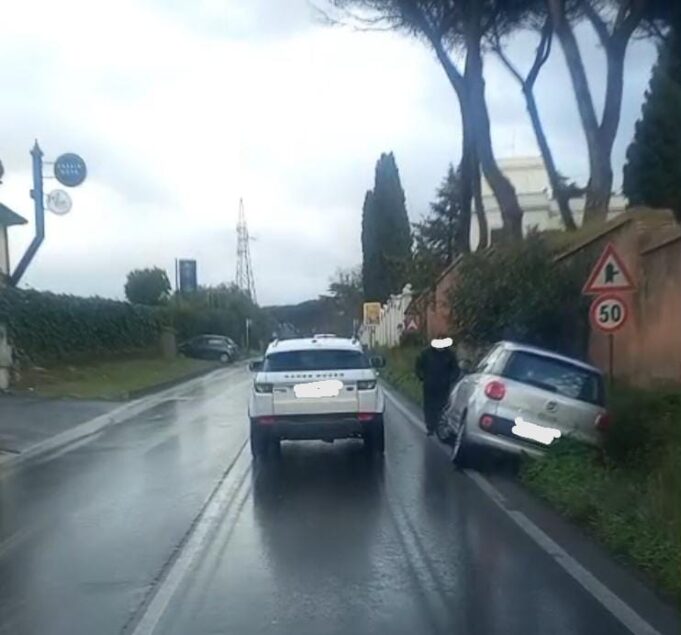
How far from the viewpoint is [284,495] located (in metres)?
13.5

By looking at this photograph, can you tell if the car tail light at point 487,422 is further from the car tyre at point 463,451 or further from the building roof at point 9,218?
the building roof at point 9,218

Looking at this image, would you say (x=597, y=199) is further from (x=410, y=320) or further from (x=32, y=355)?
(x=32, y=355)

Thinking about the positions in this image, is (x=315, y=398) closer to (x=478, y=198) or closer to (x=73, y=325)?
(x=478, y=198)

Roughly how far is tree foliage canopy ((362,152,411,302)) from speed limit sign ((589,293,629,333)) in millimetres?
55578

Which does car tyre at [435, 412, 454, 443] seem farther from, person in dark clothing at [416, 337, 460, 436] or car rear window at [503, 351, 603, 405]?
car rear window at [503, 351, 603, 405]

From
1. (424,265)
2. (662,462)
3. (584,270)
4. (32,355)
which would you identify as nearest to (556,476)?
(662,462)

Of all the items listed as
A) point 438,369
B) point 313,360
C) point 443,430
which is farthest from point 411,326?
point 313,360

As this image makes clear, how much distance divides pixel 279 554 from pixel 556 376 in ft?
19.8

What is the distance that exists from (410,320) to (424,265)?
612cm

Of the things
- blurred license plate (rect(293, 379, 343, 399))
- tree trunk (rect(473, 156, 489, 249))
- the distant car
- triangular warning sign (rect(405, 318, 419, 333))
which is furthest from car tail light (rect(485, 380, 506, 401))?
the distant car

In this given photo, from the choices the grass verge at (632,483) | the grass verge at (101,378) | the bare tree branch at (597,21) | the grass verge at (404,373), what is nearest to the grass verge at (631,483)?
the grass verge at (632,483)

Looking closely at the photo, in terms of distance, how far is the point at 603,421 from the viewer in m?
14.3

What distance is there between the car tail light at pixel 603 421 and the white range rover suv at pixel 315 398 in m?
3.34

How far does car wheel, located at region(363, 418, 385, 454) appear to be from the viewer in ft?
55.0
